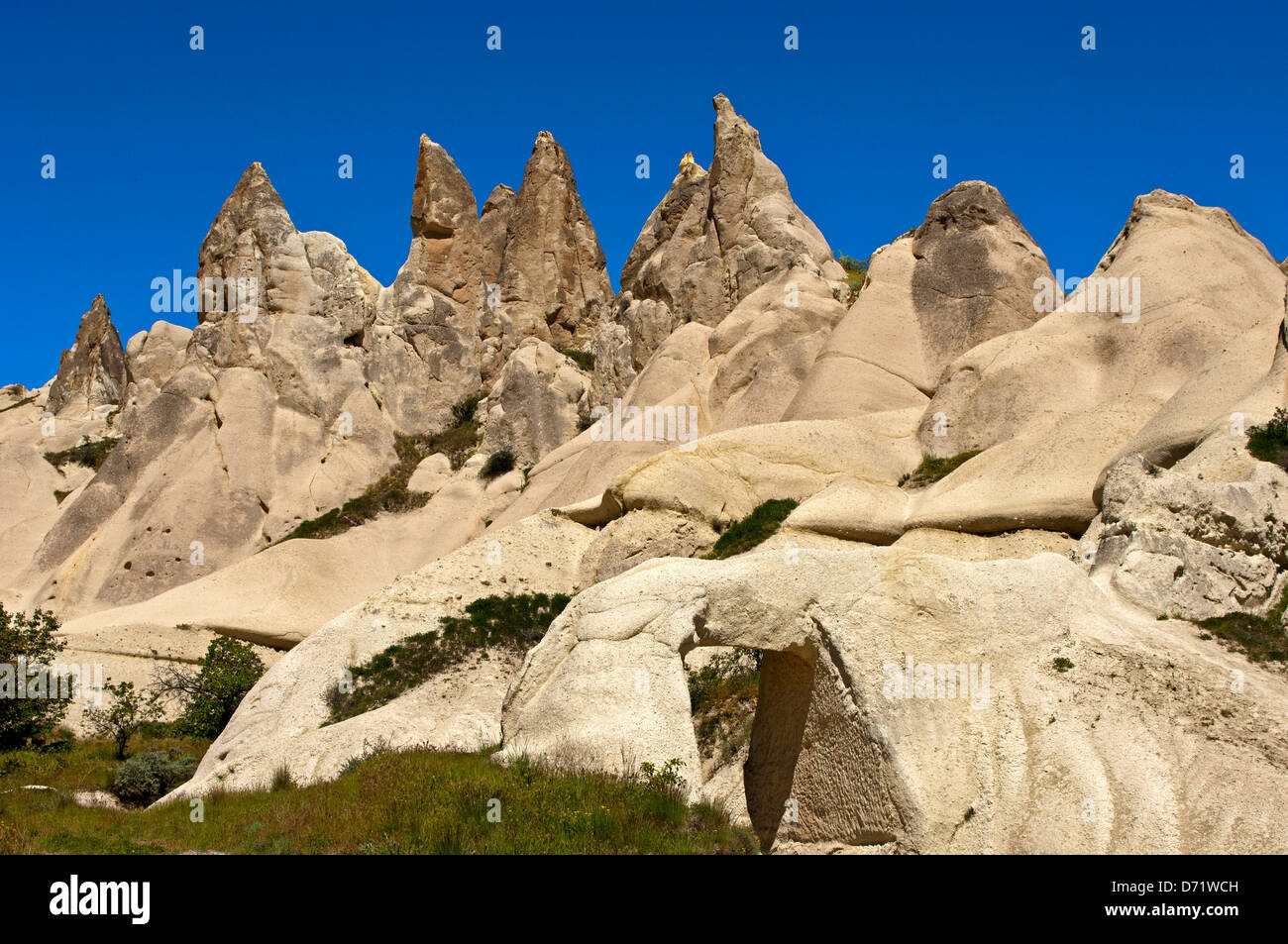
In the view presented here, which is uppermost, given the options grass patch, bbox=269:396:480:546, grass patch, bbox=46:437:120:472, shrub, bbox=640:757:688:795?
grass patch, bbox=46:437:120:472

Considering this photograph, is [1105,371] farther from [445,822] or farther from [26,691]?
[26,691]

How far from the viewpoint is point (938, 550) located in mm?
19406

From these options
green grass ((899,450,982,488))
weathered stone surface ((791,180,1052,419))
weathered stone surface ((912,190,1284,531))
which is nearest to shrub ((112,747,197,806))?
weathered stone surface ((912,190,1284,531))

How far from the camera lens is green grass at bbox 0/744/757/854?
7875 mm

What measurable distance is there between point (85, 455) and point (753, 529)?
36085 millimetres

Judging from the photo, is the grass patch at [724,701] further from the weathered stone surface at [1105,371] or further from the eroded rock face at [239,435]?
the eroded rock face at [239,435]

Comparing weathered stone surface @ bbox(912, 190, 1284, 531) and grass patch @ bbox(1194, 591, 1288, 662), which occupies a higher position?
weathered stone surface @ bbox(912, 190, 1284, 531)

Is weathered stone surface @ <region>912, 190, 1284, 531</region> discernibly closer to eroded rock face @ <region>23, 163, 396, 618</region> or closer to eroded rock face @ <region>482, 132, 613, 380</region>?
eroded rock face @ <region>23, 163, 396, 618</region>

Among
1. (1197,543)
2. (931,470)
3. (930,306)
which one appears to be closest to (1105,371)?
(931,470)

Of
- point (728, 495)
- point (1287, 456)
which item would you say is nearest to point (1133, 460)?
point (1287, 456)

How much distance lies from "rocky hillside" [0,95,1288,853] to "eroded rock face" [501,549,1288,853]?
0.11 ft

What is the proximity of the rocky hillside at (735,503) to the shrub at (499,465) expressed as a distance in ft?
0.35
